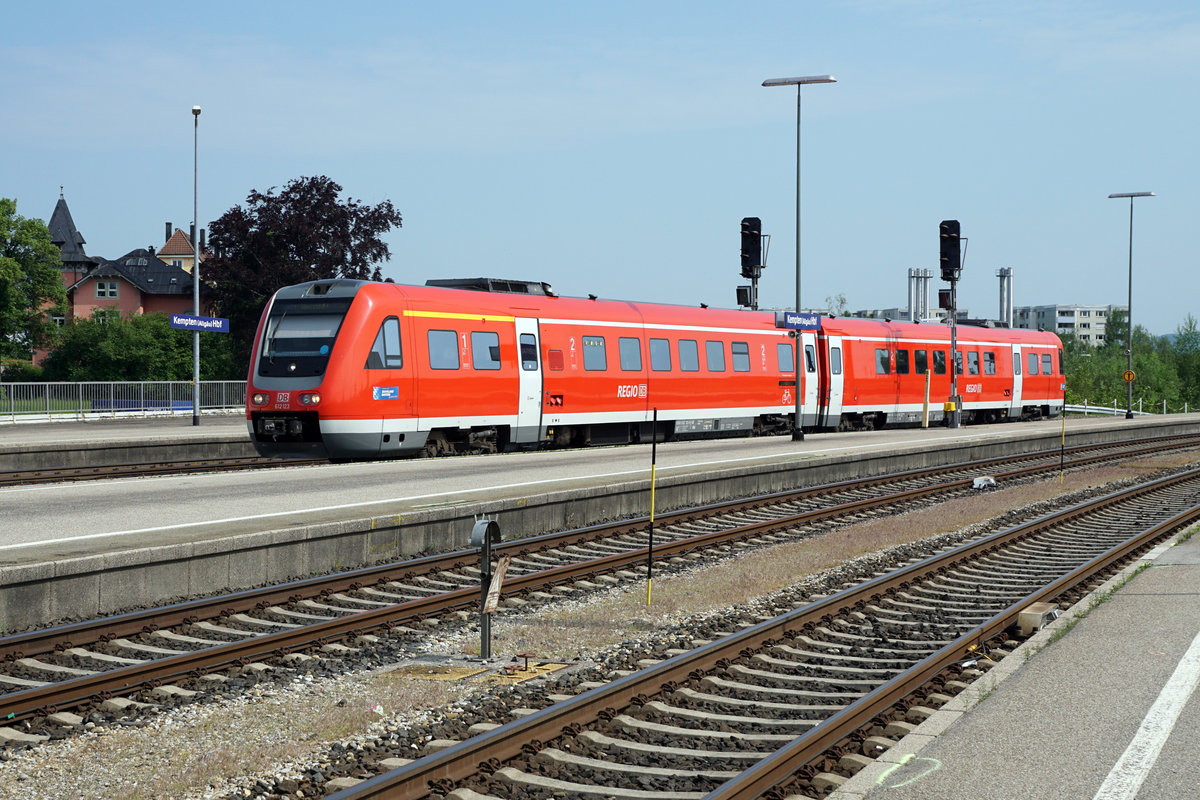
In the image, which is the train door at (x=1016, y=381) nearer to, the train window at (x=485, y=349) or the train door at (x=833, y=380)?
the train door at (x=833, y=380)

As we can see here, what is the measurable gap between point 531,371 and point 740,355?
27.3 ft

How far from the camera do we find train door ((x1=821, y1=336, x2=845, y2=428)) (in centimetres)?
3528

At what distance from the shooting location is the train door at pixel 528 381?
24578 millimetres

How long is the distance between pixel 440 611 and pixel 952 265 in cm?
2448

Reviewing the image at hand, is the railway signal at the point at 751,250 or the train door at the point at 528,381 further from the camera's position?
the railway signal at the point at 751,250

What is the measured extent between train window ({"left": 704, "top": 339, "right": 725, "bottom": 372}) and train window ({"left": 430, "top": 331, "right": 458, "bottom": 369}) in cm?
909

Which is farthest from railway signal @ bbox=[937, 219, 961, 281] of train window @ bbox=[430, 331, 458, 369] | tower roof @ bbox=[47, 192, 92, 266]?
tower roof @ bbox=[47, 192, 92, 266]

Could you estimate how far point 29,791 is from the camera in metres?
5.98

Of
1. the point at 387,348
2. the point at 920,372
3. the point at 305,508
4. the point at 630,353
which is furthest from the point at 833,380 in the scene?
the point at 305,508

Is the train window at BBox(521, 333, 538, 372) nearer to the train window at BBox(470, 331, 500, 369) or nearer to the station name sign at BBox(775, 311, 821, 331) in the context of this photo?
the train window at BBox(470, 331, 500, 369)

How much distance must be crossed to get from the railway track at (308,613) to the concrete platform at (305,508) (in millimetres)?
664

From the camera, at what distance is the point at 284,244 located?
6122 cm

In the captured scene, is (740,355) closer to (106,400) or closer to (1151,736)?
(106,400)

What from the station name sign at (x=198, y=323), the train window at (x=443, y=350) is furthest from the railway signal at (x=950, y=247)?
the station name sign at (x=198, y=323)
